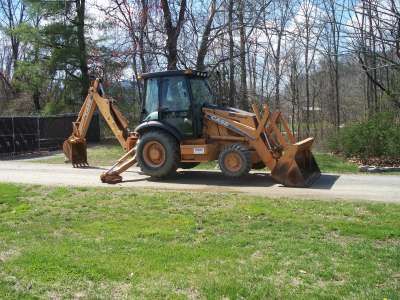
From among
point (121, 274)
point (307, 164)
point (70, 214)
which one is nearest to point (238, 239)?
point (121, 274)

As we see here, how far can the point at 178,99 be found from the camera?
13.6 metres

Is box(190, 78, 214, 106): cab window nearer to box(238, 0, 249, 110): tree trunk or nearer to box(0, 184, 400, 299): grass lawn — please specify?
box(0, 184, 400, 299): grass lawn

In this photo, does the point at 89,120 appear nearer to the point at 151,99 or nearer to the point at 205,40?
the point at 151,99

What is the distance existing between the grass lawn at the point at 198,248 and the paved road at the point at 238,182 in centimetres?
113

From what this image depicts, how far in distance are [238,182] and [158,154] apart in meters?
2.27

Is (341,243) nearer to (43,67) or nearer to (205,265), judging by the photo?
(205,265)

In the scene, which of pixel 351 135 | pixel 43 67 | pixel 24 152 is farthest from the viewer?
pixel 43 67

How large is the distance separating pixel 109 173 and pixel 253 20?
11154mm

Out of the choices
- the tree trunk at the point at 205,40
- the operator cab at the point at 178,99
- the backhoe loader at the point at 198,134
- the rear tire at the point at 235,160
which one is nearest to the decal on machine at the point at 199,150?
the backhoe loader at the point at 198,134

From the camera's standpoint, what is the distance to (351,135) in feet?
63.0

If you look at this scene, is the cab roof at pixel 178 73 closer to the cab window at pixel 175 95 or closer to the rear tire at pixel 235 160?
the cab window at pixel 175 95

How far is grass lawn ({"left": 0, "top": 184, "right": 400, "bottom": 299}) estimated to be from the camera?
5.33 m

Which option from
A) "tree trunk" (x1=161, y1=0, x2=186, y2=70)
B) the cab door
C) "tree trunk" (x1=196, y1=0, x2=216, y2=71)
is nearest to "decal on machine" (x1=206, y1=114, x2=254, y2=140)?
the cab door

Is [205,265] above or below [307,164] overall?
below
